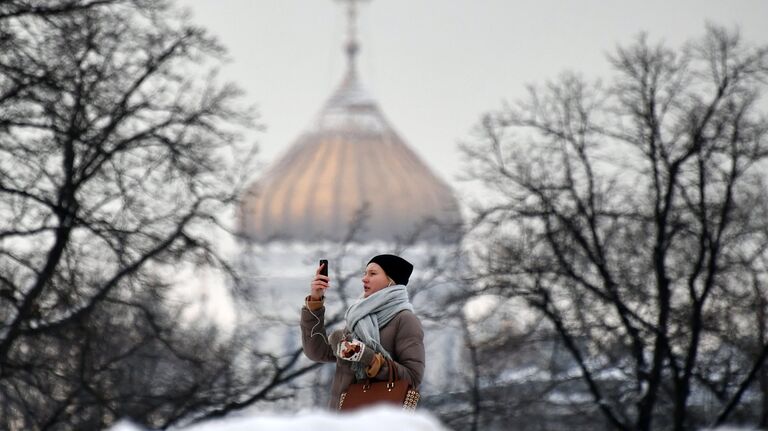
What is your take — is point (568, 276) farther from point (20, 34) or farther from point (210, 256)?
point (20, 34)

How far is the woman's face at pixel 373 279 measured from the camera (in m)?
7.94

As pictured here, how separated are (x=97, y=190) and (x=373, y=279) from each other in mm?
11038

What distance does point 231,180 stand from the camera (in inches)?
794

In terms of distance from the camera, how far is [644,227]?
23125 millimetres

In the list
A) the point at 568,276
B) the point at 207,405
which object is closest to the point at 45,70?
the point at 207,405

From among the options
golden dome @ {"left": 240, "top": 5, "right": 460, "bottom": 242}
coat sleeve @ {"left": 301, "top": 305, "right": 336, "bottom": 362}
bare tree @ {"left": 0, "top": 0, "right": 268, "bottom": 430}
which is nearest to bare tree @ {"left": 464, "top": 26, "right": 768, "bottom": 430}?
bare tree @ {"left": 0, "top": 0, "right": 268, "bottom": 430}

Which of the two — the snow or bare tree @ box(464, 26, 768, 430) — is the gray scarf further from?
bare tree @ box(464, 26, 768, 430)

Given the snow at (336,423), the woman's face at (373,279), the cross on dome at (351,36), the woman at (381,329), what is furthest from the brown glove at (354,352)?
the cross on dome at (351,36)

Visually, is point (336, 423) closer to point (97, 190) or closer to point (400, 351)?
point (400, 351)

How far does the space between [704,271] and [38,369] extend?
817cm

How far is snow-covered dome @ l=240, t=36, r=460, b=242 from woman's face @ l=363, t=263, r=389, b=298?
341ft

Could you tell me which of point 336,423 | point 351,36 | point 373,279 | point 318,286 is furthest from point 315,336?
point 351,36

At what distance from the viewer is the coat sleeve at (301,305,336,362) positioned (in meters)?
8.07

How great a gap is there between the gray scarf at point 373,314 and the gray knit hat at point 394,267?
0.06 meters
